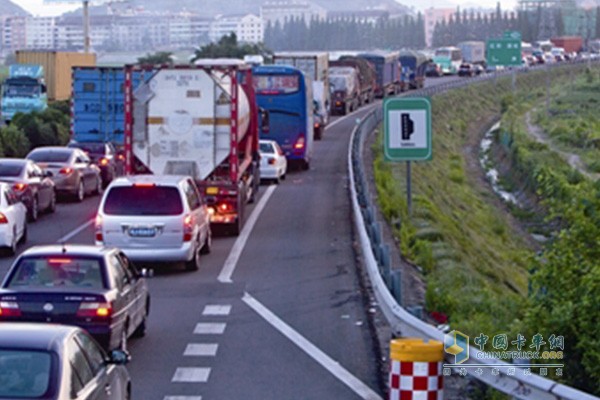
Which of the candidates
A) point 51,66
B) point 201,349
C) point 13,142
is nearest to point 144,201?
point 201,349

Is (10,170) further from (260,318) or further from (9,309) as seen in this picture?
(9,309)

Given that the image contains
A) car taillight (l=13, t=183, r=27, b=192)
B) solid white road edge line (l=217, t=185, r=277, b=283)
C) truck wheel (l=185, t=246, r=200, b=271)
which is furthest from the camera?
car taillight (l=13, t=183, r=27, b=192)

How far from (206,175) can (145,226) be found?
5479 mm

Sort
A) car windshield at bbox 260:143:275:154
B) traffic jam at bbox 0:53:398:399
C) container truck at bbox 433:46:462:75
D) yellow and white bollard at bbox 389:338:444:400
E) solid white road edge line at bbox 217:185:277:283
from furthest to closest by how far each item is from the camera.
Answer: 1. container truck at bbox 433:46:462:75
2. car windshield at bbox 260:143:275:154
3. solid white road edge line at bbox 217:185:277:283
4. yellow and white bollard at bbox 389:338:444:400
5. traffic jam at bbox 0:53:398:399

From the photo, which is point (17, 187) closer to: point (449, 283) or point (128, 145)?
point (128, 145)

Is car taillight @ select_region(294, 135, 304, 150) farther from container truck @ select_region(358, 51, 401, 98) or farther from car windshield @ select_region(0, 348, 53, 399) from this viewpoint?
container truck @ select_region(358, 51, 401, 98)

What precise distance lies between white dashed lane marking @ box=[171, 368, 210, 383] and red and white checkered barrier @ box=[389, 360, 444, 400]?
3.59 meters

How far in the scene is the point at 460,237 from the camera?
1219 inches

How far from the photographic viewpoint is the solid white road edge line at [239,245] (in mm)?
22000

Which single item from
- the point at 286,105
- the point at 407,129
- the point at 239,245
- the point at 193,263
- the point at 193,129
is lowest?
the point at 239,245

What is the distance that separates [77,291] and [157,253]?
770 cm

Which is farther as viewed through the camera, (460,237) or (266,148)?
(266,148)

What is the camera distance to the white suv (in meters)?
21.6

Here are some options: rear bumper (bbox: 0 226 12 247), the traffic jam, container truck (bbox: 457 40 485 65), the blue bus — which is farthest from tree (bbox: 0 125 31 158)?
container truck (bbox: 457 40 485 65)
